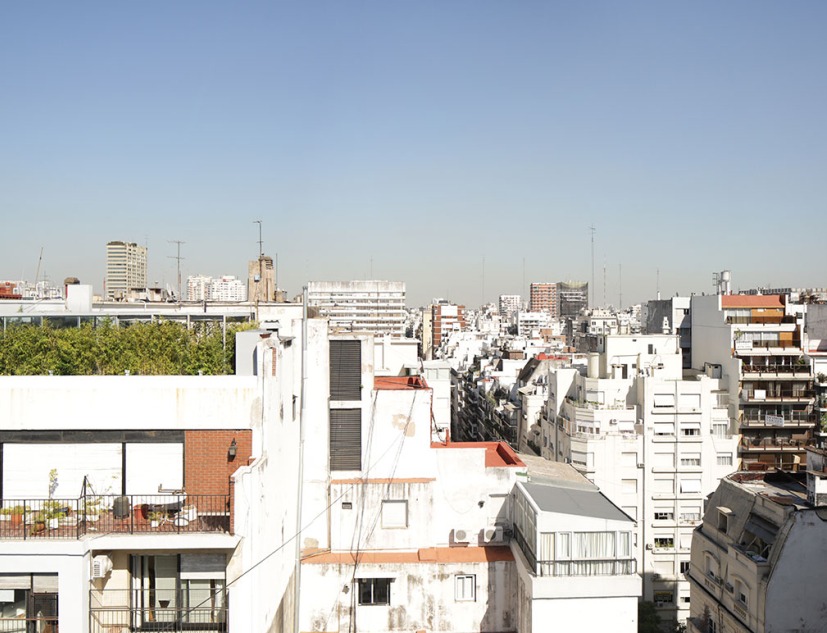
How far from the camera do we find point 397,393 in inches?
→ 810

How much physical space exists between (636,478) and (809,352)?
1675cm

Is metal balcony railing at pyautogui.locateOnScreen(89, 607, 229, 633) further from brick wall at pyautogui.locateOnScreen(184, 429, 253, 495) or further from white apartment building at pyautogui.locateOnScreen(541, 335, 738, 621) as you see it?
white apartment building at pyautogui.locateOnScreen(541, 335, 738, 621)

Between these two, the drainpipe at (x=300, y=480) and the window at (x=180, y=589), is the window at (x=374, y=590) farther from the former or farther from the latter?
the window at (x=180, y=589)

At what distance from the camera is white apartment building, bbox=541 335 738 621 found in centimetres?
3753

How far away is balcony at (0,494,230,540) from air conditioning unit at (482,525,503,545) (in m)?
9.19

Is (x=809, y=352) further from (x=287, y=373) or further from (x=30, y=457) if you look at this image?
(x=30, y=457)

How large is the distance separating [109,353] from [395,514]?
364 inches

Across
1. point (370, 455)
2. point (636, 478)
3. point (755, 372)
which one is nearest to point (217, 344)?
point (370, 455)

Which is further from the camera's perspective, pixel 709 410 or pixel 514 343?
pixel 514 343

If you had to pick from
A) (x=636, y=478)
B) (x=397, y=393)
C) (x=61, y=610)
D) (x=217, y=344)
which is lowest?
(x=636, y=478)

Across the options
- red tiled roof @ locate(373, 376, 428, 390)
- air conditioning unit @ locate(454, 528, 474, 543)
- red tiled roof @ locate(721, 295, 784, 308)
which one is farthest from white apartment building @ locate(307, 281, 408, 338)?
air conditioning unit @ locate(454, 528, 474, 543)

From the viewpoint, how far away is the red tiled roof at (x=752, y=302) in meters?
43.5

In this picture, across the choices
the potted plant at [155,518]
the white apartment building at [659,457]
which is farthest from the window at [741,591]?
the potted plant at [155,518]

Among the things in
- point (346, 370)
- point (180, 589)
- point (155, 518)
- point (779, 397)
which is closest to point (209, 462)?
point (155, 518)
